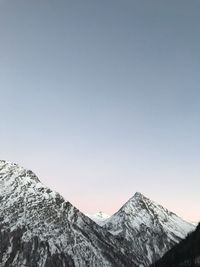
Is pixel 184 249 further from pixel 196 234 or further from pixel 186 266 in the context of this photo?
pixel 186 266

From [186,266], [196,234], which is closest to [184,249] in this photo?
[196,234]

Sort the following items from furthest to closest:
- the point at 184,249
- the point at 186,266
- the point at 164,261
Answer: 1. the point at 164,261
2. the point at 184,249
3. the point at 186,266

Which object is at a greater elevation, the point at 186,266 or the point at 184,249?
the point at 184,249

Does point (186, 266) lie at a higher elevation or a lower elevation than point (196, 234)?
lower

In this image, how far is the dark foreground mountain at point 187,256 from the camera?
95.7m

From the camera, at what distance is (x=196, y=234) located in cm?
11300

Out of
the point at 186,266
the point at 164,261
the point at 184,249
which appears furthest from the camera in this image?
the point at 164,261

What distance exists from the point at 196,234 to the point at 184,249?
4.64 m

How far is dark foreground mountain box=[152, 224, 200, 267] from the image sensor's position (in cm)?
9569

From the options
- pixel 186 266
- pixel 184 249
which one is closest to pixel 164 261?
pixel 184 249

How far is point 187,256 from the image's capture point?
10219 cm

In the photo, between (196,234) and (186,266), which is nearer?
(186,266)

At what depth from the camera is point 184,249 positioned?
366 feet

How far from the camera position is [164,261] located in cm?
12019
